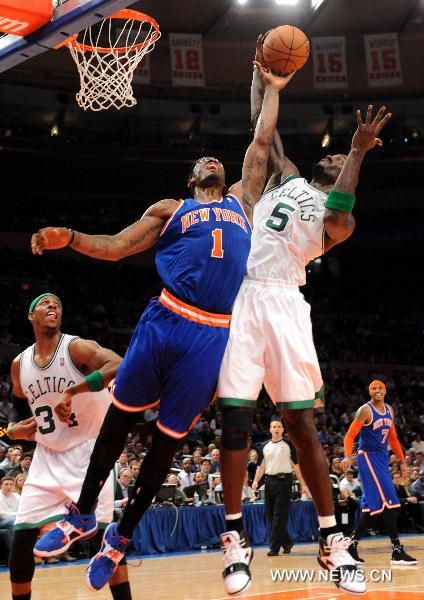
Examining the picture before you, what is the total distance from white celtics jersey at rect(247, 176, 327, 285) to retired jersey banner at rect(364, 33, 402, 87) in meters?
20.2

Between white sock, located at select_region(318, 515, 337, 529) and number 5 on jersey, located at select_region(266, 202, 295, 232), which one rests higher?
number 5 on jersey, located at select_region(266, 202, 295, 232)

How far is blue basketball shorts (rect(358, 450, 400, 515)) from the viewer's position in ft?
39.0

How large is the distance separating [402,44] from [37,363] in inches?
885

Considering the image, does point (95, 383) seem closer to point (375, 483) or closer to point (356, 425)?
point (356, 425)

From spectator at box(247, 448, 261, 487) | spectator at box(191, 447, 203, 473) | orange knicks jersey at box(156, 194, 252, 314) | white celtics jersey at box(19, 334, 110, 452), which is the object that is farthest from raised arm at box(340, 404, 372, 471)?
orange knicks jersey at box(156, 194, 252, 314)

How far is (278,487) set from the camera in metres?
13.7

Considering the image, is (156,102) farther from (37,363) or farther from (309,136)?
(37,363)

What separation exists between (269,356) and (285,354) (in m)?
0.10

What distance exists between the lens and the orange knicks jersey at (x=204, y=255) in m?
4.71

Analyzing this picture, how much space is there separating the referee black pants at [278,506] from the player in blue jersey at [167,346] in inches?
360

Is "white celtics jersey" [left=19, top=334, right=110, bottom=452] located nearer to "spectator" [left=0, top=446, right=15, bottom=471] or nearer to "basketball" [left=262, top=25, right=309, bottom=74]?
"basketball" [left=262, top=25, right=309, bottom=74]

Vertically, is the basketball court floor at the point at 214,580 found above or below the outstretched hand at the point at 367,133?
below

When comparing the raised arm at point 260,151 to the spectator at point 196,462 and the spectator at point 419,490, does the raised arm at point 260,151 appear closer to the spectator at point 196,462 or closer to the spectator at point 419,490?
the spectator at point 196,462

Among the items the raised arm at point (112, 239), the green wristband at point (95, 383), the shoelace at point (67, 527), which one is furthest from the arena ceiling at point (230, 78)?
the shoelace at point (67, 527)
